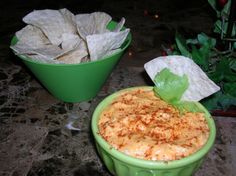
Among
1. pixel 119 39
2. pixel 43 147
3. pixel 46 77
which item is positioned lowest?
pixel 43 147

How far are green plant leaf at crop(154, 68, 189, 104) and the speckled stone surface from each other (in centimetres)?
24

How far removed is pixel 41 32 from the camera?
1.13m

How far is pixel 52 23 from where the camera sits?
110 centimetres

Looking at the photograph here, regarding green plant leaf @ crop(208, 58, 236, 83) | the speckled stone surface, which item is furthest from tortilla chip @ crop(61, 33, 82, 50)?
green plant leaf @ crop(208, 58, 236, 83)

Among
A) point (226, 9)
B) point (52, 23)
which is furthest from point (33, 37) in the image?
point (226, 9)

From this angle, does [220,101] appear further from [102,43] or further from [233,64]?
[102,43]

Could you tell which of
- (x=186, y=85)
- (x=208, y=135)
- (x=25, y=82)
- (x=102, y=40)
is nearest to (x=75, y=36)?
(x=102, y=40)

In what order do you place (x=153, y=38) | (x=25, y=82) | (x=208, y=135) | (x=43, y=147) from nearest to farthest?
(x=208, y=135) → (x=43, y=147) → (x=25, y=82) → (x=153, y=38)

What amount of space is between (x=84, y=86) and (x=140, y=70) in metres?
0.33

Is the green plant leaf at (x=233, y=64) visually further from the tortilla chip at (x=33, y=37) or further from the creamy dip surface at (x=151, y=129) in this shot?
the tortilla chip at (x=33, y=37)

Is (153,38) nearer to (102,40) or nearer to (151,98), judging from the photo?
(102,40)

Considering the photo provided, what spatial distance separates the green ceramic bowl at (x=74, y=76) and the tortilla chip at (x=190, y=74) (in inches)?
9.1

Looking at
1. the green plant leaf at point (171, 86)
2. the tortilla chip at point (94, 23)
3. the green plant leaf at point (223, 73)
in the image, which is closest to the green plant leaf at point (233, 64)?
the green plant leaf at point (223, 73)

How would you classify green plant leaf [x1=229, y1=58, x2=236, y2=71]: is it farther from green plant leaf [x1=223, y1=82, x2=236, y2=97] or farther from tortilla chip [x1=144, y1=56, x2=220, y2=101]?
tortilla chip [x1=144, y1=56, x2=220, y2=101]
